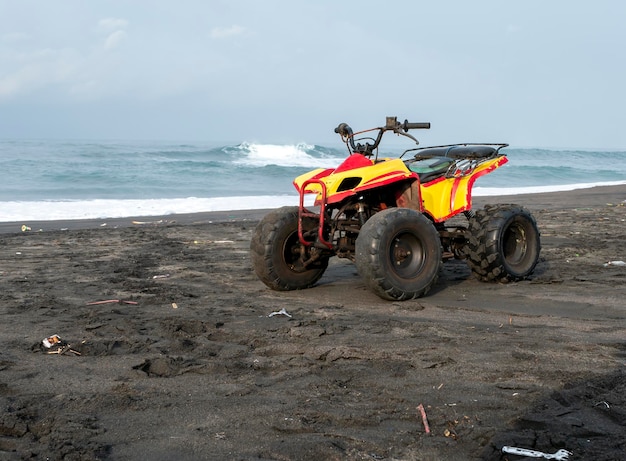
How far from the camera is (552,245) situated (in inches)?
370

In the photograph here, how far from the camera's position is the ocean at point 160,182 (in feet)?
57.6

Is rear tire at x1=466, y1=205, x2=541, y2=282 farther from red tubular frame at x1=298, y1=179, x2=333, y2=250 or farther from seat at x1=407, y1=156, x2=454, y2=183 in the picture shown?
red tubular frame at x1=298, y1=179, x2=333, y2=250

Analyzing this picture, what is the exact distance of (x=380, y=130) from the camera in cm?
646

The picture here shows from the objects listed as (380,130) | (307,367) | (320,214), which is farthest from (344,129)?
(307,367)

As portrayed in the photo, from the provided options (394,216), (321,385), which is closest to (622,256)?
(394,216)

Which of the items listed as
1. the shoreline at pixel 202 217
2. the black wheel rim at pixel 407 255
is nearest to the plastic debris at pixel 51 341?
the black wheel rim at pixel 407 255

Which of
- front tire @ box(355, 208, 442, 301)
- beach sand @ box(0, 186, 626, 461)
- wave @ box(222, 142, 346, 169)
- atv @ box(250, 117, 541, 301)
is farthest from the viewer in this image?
wave @ box(222, 142, 346, 169)

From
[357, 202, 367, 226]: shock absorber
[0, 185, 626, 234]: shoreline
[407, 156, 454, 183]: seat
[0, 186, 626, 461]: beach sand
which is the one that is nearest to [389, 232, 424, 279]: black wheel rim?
[0, 186, 626, 461]: beach sand

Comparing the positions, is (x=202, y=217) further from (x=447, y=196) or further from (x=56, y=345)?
(x=56, y=345)

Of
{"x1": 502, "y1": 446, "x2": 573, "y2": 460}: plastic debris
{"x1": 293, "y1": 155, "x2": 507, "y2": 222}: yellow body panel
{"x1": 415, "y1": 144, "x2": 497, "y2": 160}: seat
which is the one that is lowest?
{"x1": 502, "y1": 446, "x2": 573, "y2": 460}: plastic debris

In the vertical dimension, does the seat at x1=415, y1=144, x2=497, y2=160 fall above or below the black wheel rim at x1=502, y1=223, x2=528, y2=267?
above

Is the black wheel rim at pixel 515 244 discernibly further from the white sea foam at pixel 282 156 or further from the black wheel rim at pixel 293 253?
the white sea foam at pixel 282 156

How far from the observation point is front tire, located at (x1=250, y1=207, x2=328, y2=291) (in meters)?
6.36

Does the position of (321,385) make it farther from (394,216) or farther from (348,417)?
(394,216)
